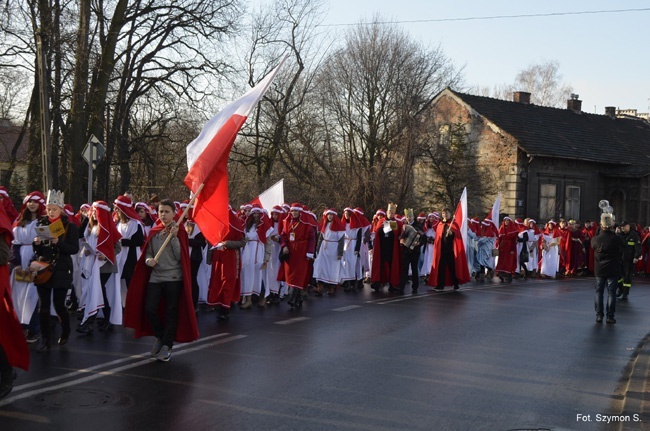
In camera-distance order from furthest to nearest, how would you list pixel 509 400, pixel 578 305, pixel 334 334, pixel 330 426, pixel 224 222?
pixel 578 305 < pixel 334 334 < pixel 224 222 < pixel 509 400 < pixel 330 426

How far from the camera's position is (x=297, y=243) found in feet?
50.7

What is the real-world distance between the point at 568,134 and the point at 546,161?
4557 mm

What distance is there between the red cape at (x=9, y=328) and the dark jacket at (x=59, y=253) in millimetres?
2041

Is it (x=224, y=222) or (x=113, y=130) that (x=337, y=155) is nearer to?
(x=113, y=130)

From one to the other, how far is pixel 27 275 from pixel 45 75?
12704 mm

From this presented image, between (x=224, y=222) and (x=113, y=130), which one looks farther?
(x=113, y=130)

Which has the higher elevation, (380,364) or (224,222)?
(224,222)

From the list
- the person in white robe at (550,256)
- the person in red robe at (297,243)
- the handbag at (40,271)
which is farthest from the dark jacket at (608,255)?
the person in white robe at (550,256)

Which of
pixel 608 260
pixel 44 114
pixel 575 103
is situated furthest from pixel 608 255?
pixel 575 103

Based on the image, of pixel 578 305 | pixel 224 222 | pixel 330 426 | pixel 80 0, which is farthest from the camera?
pixel 80 0

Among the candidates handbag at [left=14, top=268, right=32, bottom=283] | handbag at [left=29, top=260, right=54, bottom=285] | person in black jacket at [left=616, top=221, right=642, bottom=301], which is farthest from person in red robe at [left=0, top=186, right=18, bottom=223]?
person in black jacket at [left=616, top=221, right=642, bottom=301]

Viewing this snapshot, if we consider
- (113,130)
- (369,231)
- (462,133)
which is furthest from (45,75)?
(462,133)

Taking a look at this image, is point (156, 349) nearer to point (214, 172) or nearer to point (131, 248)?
point (214, 172)

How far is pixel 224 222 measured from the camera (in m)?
8.80
